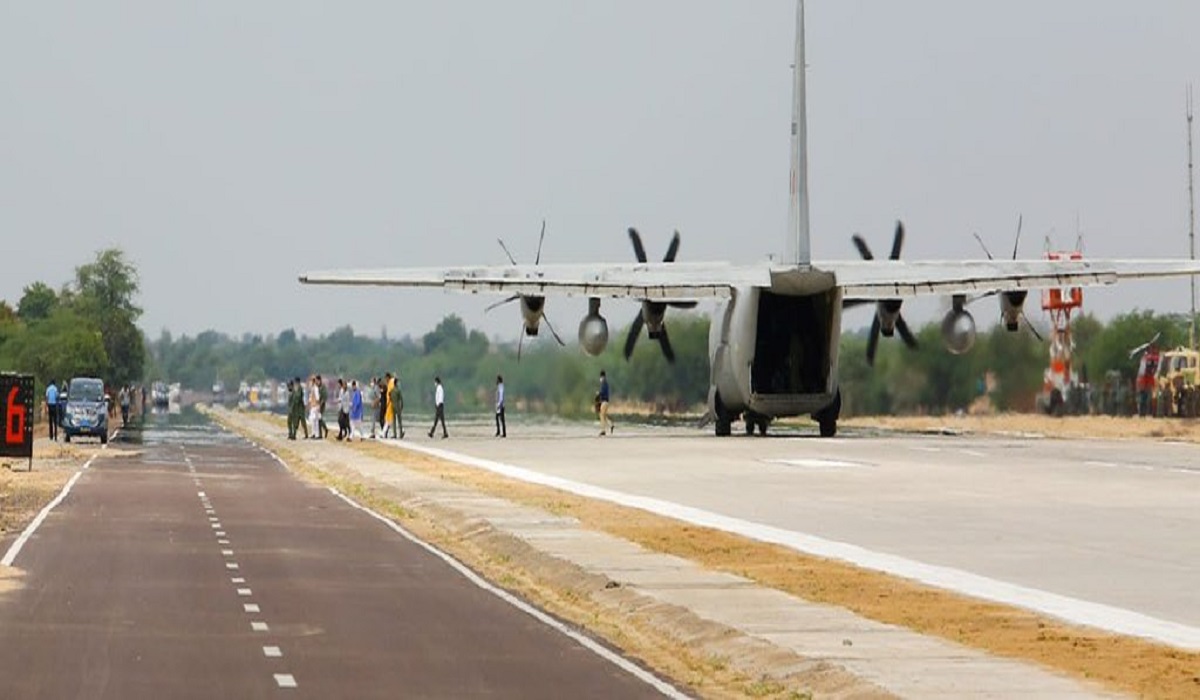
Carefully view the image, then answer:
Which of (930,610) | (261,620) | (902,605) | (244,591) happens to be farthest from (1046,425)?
(261,620)

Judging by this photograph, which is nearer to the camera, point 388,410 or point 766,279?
point 766,279

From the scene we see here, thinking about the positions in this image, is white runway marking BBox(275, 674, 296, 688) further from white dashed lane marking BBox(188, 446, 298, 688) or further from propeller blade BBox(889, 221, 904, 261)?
propeller blade BBox(889, 221, 904, 261)

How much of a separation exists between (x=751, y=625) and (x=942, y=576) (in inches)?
233

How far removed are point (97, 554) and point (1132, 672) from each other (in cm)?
1466

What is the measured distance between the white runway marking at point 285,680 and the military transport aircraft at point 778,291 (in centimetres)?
4588

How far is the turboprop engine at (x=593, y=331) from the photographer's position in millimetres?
66000

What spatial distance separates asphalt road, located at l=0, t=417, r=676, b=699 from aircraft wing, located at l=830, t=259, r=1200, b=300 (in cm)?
2940

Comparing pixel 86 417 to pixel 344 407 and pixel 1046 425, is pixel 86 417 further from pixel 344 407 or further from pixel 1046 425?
pixel 1046 425

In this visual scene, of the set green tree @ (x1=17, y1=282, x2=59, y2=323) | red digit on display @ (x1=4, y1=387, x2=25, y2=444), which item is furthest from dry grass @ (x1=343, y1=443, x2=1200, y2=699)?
green tree @ (x1=17, y1=282, x2=59, y2=323)

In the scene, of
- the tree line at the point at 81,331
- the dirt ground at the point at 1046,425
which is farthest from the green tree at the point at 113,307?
the dirt ground at the point at 1046,425

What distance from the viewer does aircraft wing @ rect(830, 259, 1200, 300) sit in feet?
210

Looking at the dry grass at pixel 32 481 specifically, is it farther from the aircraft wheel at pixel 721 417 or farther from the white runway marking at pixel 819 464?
the aircraft wheel at pixel 721 417

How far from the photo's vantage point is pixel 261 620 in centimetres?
2117

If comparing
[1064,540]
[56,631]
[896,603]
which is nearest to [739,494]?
[1064,540]
